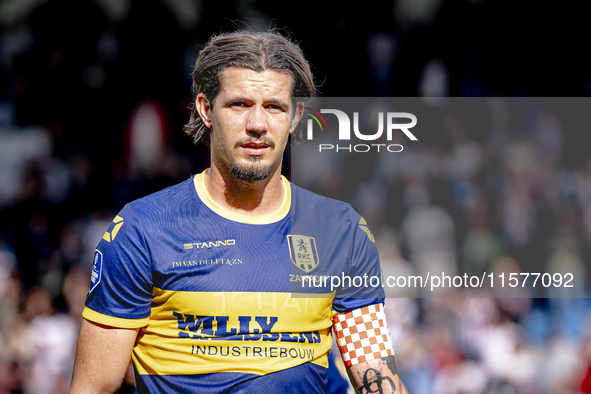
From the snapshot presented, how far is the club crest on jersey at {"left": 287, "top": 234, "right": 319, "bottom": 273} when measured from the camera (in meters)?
2.39

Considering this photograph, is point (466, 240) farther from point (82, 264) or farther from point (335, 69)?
point (82, 264)

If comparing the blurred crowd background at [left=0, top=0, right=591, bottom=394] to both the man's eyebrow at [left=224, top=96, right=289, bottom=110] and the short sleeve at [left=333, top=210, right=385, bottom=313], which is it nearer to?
the short sleeve at [left=333, top=210, right=385, bottom=313]

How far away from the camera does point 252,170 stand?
7.67 ft

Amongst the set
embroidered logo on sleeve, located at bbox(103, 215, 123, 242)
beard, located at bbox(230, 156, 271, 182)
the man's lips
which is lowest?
embroidered logo on sleeve, located at bbox(103, 215, 123, 242)

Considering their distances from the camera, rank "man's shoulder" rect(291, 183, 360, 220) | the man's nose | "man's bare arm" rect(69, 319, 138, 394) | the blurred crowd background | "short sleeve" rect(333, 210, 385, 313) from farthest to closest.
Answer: the blurred crowd background, "man's shoulder" rect(291, 183, 360, 220), "short sleeve" rect(333, 210, 385, 313), the man's nose, "man's bare arm" rect(69, 319, 138, 394)

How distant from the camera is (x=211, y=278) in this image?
224 cm

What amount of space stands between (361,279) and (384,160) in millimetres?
3522

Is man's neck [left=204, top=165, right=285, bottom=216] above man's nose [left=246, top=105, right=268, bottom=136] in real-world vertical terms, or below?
below

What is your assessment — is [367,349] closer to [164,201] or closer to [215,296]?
[215,296]

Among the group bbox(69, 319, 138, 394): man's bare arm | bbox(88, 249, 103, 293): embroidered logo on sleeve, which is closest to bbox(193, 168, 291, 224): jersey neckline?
bbox(88, 249, 103, 293): embroidered logo on sleeve

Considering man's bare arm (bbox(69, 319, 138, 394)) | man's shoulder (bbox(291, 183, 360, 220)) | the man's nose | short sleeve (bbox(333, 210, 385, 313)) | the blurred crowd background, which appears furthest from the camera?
the blurred crowd background

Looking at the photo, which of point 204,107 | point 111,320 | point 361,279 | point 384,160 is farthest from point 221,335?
point 384,160

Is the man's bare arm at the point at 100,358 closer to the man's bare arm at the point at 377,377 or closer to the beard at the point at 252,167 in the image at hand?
the beard at the point at 252,167

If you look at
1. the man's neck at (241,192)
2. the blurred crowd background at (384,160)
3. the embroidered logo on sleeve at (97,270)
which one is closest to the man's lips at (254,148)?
the man's neck at (241,192)
